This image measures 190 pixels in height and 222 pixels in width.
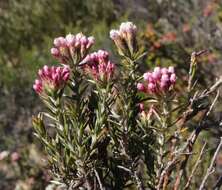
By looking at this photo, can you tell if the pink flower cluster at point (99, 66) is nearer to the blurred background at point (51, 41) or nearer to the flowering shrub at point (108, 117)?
the flowering shrub at point (108, 117)

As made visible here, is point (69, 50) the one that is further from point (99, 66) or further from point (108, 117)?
point (108, 117)

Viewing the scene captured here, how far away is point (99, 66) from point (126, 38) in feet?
0.42

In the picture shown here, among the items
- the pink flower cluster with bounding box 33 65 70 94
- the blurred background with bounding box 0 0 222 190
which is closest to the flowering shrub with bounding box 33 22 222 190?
the pink flower cluster with bounding box 33 65 70 94

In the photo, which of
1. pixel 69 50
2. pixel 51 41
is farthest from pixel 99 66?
pixel 51 41

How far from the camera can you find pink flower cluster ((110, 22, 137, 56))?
1752 mm

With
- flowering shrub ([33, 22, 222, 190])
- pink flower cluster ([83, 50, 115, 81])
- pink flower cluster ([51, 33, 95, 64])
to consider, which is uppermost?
pink flower cluster ([51, 33, 95, 64])

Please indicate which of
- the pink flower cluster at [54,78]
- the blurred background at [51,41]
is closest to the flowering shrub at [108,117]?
the pink flower cluster at [54,78]

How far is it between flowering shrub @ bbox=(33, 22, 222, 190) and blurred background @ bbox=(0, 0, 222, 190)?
0.48ft

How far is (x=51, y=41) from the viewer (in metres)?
7.92

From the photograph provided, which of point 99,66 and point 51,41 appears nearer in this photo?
point 99,66

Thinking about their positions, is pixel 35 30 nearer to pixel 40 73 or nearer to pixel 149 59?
pixel 149 59

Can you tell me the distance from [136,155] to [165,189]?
0.13 m

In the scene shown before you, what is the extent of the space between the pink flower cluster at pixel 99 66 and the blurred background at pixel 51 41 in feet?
1.08

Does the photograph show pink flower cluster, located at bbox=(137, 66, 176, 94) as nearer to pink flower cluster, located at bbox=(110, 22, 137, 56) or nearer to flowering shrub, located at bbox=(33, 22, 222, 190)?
flowering shrub, located at bbox=(33, 22, 222, 190)
